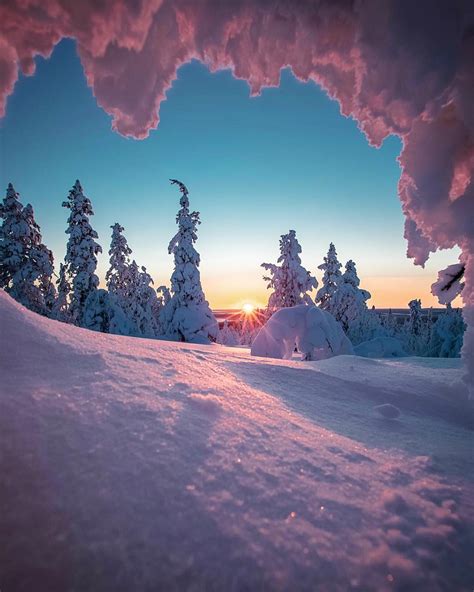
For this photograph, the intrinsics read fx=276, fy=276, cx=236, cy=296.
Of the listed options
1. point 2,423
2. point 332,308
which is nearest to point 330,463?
point 2,423

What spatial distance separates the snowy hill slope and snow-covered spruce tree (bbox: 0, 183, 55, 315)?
64.7ft

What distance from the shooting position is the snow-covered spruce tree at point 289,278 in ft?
83.9

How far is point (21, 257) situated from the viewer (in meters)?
18.5

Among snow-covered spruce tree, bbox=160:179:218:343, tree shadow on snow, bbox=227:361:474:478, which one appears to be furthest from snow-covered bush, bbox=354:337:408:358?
tree shadow on snow, bbox=227:361:474:478

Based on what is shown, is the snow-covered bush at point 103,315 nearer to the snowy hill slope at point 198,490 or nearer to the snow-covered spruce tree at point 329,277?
the snowy hill slope at point 198,490

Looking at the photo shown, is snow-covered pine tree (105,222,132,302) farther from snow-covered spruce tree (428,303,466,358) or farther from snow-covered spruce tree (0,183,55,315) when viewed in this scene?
snow-covered spruce tree (428,303,466,358)

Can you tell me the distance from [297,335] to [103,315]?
1387cm

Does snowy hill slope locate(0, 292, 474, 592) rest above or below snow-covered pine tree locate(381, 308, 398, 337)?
below

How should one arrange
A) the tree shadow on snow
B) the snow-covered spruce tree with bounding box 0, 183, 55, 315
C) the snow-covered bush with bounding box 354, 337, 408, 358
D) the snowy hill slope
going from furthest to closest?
1. the snow-covered spruce tree with bounding box 0, 183, 55, 315
2. the snow-covered bush with bounding box 354, 337, 408, 358
3. the tree shadow on snow
4. the snowy hill slope

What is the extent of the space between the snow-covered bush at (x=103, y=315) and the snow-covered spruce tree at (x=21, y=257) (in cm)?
325

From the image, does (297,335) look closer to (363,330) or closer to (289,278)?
(289,278)

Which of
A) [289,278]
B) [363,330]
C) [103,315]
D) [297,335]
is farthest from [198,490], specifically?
[363,330]

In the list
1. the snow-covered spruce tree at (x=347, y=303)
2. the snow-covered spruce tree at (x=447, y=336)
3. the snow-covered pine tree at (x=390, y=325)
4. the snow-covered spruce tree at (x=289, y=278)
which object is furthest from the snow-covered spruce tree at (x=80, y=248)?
the snow-covered pine tree at (x=390, y=325)

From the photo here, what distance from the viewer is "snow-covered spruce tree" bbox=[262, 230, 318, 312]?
2556 cm
